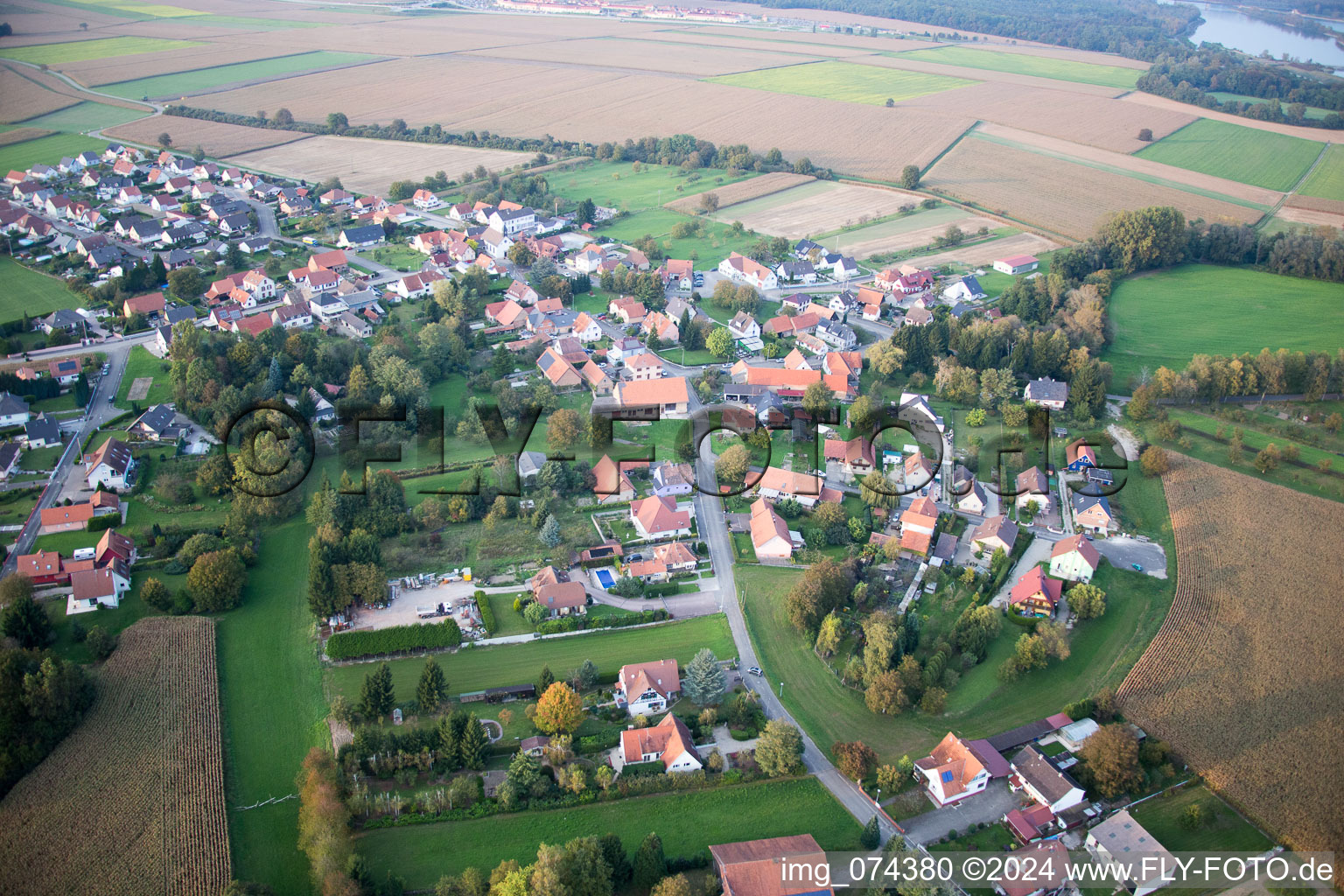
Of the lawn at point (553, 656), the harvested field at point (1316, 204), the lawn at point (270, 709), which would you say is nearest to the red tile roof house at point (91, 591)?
the lawn at point (270, 709)

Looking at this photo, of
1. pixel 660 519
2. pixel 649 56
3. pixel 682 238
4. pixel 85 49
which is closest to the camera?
pixel 660 519

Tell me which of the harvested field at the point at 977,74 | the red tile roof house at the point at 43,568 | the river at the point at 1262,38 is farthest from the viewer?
the river at the point at 1262,38

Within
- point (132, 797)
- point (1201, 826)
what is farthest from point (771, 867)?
point (132, 797)

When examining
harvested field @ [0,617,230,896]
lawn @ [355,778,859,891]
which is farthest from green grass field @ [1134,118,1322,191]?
harvested field @ [0,617,230,896]

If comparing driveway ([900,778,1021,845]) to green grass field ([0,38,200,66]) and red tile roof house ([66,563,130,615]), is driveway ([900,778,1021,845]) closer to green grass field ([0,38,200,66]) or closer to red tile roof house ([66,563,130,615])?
red tile roof house ([66,563,130,615])

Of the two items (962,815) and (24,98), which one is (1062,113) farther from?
(24,98)

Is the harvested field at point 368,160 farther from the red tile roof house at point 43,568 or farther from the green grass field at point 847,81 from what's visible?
the red tile roof house at point 43,568
